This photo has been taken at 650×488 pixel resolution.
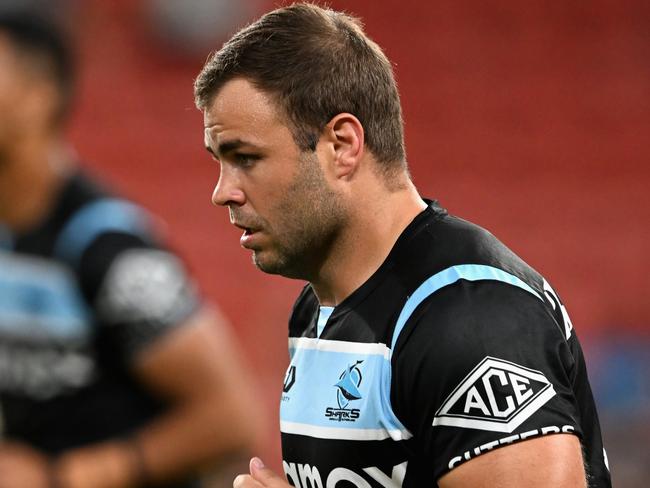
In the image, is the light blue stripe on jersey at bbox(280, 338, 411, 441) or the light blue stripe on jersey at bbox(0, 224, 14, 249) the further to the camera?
the light blue stripe on jersey at bbox(0, 224, 14, 249)

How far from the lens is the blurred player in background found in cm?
348

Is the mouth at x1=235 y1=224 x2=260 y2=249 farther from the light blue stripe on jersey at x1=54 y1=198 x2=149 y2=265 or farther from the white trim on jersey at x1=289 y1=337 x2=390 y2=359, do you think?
the light blue stripe on jersey at x1=54 y1=198 x2=149 y2=265

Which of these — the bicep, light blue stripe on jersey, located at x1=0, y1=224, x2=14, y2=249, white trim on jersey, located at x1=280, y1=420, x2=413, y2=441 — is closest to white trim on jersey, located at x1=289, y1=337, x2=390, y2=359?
white trim on jersey, located at x1=280, y1=420, x2=413, y2=441

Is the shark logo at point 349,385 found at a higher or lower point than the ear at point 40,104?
lower

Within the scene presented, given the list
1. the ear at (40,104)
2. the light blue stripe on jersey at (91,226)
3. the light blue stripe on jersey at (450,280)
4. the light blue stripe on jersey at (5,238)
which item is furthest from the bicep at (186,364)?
the light blue stripe on jersey at (450,280)

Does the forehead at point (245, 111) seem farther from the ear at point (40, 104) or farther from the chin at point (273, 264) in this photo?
the ear at point (40, 104)

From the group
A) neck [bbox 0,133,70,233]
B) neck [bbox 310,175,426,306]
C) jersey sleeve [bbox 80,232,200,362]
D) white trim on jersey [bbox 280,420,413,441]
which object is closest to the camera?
white trim on jersey [bbox 280,420,413,441]

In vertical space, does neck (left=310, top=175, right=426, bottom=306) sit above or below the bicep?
below

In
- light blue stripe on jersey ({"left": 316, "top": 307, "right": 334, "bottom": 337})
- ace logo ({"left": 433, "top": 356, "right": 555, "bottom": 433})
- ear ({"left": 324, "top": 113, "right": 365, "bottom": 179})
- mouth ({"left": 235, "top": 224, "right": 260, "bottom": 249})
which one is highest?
ear ({"left": 324, "top": 113, "right": 365, "bottom": 179})

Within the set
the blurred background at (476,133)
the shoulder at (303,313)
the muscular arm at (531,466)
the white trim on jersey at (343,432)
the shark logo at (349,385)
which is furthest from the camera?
the blurred background at (476,133)

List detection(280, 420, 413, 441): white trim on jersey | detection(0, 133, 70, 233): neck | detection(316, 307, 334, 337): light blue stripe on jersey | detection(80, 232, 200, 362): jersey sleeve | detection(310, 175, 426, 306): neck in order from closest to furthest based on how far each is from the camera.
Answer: detection(280, 420, 413, 441): white trim on jersey
detection(310, 175, 426, 306): neck
detection(316, 307, 334, 337): light blue stripe on jersey
detection(80, 232, 200, 362): jersey sleeve
detection(0, 133, 70, 233): neck

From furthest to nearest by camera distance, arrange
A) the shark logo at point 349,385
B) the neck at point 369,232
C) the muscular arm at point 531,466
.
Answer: the neck at point 369,232
the shark logo at point 349,385
the muscular arm at point 531,466

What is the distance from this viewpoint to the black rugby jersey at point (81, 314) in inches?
137

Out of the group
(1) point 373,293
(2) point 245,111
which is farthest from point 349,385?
(2) point 245,111
